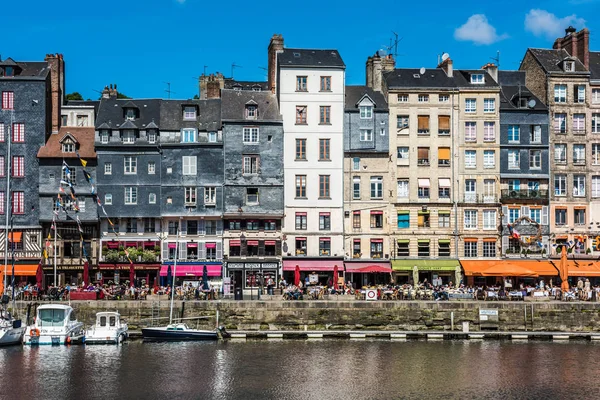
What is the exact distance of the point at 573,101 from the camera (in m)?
70.5

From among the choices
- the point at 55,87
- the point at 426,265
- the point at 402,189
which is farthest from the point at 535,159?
the point at 55,87

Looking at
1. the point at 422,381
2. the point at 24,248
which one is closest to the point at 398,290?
the point at 422,381

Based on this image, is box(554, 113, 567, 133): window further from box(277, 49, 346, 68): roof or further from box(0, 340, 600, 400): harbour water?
box(0, 340, 600, 400): harbour water

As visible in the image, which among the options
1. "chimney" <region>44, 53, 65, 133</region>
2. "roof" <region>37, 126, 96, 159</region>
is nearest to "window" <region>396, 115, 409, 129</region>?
"roof" <region>37, 126, 96, 159</region>

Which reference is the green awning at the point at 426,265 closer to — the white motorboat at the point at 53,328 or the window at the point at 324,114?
the window at the point at 324,114

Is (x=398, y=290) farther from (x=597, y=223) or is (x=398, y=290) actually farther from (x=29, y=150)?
(x=29, y=150)

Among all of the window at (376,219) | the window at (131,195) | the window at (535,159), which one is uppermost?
the window at (535,159)

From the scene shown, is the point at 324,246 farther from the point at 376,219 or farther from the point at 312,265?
the point at 376,219

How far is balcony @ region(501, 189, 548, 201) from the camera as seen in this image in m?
69.4

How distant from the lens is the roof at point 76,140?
67500 mm

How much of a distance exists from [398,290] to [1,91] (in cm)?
3264


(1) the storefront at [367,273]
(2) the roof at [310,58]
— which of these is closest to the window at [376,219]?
(1) the storefront at [367,273]

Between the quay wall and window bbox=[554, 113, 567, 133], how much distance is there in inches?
658

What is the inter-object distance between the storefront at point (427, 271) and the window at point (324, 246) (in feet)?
16.1
